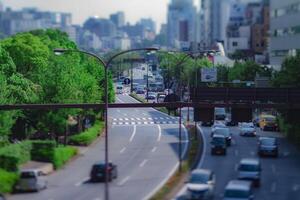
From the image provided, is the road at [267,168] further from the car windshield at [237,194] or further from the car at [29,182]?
the car at [29,182]

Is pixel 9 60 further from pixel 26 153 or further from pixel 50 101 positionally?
pixel 26 153

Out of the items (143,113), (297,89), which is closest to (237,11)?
(143,113)

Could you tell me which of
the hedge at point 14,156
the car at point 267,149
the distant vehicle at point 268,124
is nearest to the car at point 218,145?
the car at point 267,149

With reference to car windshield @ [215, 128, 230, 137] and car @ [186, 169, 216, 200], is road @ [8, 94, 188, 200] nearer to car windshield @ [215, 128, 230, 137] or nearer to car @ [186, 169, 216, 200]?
car @ [186, 169, 216, 200]

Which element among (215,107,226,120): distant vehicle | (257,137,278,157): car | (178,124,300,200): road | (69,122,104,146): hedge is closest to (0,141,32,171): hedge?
(69,122,104,146): hedge

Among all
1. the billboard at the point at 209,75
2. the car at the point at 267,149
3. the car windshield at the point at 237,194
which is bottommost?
the car windshield at the point at 237,194

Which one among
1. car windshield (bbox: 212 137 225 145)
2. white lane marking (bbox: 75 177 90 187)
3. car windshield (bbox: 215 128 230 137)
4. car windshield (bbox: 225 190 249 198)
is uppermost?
car windshield (bbox: 215 128 230 137)

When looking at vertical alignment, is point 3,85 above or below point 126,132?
above
